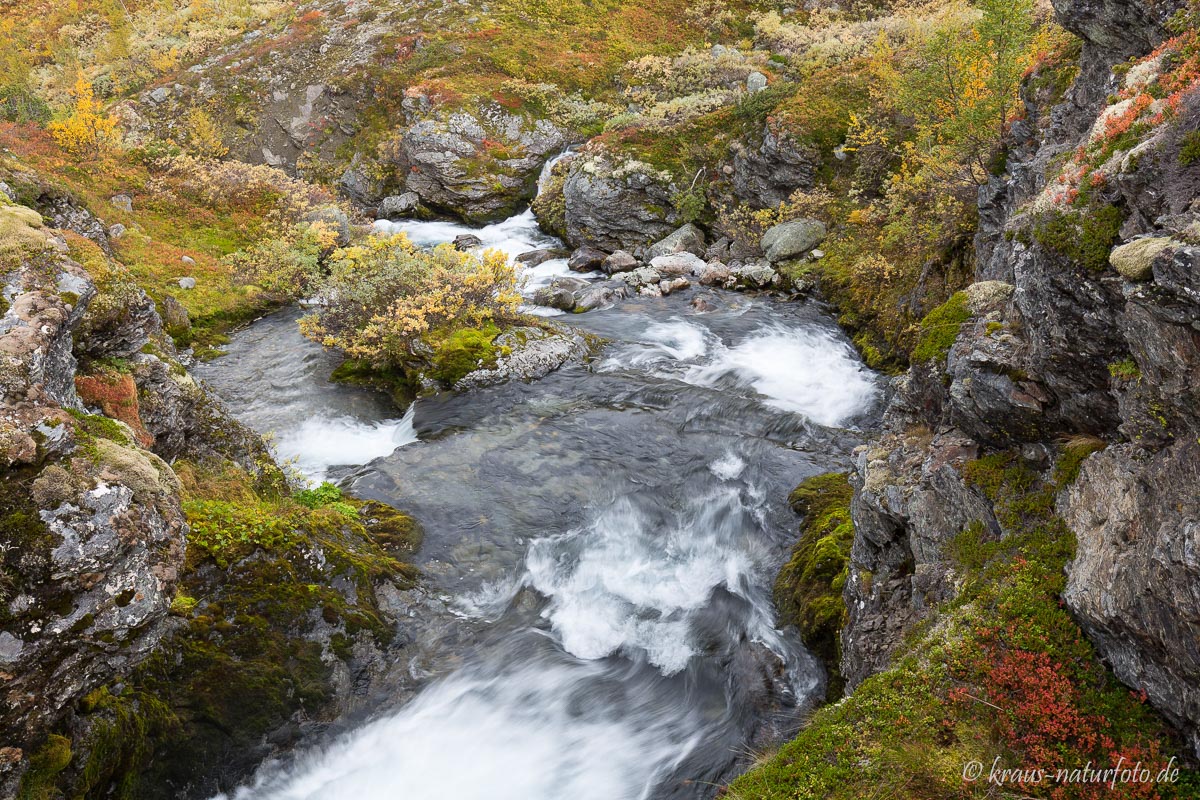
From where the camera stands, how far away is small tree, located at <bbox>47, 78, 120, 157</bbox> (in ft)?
102

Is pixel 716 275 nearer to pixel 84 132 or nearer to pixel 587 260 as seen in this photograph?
pixel 587 260

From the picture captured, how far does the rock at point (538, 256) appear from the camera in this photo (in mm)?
29091

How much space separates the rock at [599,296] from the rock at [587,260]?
291cm

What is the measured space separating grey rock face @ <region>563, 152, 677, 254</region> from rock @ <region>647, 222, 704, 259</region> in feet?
3.58

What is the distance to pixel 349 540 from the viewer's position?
11.0 meters

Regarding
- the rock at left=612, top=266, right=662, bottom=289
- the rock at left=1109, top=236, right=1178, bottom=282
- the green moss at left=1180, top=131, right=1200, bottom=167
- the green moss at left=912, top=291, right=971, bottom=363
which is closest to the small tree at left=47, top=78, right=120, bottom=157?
the rock at left=612, top=266, right=662, bottom=289

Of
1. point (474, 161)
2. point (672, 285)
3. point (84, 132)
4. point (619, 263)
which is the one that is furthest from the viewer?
point (474, 161)

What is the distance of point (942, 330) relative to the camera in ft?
30.6

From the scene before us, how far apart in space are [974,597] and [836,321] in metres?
15.5

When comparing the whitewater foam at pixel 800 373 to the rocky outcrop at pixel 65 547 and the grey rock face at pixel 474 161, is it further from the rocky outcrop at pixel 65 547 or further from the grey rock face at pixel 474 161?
the grey rock face at pixel 474 161

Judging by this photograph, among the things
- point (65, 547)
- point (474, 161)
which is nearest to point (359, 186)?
point (474, 161)

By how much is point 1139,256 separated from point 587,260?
76.7 feet

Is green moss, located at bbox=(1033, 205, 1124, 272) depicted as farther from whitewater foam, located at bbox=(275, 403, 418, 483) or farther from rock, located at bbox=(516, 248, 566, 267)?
rock, located at bbox=(516, 248, 566, 267)

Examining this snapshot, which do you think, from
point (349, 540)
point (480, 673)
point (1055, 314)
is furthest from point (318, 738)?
point (1055, 314)
